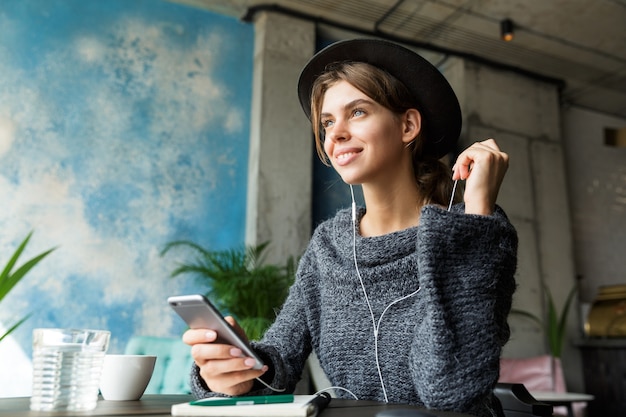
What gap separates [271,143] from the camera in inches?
161

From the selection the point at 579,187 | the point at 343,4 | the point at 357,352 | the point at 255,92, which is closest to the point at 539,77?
the point at 579,187

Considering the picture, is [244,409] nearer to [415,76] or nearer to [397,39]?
[415,76]

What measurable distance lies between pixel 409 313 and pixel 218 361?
0.47 metres

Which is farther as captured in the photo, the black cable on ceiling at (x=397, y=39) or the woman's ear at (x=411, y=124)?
the black cable on ceiling at (x=397, y=39)

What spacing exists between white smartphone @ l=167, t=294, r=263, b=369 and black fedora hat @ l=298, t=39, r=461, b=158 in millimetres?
842

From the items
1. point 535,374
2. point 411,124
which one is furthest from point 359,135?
point 535,374

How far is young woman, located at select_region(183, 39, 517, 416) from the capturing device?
962 mm

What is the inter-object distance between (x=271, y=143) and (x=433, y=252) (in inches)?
127

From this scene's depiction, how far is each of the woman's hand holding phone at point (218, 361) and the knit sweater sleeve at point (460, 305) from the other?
1.07 ft

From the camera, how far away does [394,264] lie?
1.27 metres

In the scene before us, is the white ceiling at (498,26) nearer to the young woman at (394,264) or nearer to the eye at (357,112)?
the young woman at (394,264)

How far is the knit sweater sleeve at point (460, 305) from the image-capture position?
0.93 m

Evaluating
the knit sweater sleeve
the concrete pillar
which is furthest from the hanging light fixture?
the knit sweater sleeve

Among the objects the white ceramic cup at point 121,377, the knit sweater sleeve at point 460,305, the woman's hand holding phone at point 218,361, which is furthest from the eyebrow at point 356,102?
the white ceramic cup at point 121,377
